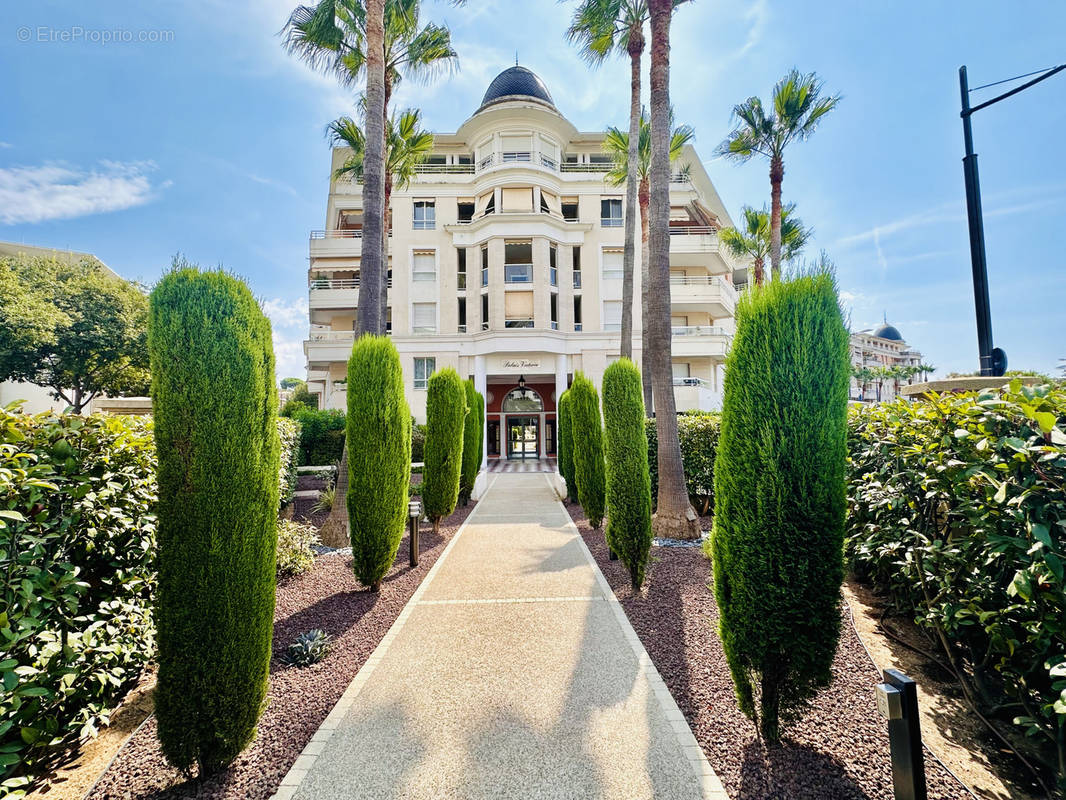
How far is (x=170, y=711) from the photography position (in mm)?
2588

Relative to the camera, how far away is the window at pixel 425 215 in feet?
82.4

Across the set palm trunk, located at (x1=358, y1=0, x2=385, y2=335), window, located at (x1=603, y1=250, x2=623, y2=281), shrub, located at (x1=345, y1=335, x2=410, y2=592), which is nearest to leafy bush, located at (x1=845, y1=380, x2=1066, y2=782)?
shrub, located at (x1=345, y1=335, x2=410, y2=592)

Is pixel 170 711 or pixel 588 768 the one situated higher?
pixel 170 711

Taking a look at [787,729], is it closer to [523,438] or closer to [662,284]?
[662,284]

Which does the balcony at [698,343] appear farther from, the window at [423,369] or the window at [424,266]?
the window at [424,266]

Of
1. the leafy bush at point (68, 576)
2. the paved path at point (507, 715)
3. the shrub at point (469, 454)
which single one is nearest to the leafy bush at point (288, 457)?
the shrub at point (469, 454)

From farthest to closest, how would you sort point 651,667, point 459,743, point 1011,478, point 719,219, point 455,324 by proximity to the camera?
point 719,219
point 455,324
point 651,667
point 459,743
point 1011,478

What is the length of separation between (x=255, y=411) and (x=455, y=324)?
2217 cm

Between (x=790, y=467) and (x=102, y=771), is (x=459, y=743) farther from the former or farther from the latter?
(x=790, y=467)

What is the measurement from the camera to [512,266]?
78.0 feet

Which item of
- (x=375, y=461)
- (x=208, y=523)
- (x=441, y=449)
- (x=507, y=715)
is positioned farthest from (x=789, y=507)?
(x=441, y=449)

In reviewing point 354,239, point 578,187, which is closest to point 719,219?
point 578,187

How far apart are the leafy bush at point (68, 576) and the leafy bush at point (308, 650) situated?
1122 mm

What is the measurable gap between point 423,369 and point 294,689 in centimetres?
2111
